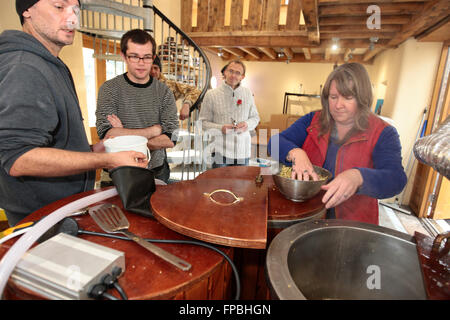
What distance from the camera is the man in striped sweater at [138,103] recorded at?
1.85 m

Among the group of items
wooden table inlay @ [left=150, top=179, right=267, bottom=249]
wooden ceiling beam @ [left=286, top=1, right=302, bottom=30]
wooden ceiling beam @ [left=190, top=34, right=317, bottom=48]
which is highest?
wooden ceiling beam @ [left=286, top=1, right=302, bottom=30]

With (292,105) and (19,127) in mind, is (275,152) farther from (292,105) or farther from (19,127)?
(292,105)

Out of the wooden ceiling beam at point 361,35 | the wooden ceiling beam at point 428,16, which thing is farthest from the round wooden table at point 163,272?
the wooden ceiling beam at point 361,35

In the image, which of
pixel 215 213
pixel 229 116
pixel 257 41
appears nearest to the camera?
pixel 215 213

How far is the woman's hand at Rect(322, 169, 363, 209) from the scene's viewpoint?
93 centimetres

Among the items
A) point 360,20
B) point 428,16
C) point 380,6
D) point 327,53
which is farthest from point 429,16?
point 327,53

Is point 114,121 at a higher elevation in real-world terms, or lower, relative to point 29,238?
higher

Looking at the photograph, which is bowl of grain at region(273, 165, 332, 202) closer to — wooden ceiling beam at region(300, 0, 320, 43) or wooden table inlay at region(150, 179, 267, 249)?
wooden table inlay at region(150, 179, 267, 249)

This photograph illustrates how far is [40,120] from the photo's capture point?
2.97ft

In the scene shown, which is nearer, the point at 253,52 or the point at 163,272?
the point at 163,272

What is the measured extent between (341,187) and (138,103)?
1629 millimetres

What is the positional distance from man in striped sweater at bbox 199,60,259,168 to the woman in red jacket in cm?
174

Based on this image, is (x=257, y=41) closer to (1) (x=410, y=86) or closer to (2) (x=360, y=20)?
(2) (x=360, y=20)

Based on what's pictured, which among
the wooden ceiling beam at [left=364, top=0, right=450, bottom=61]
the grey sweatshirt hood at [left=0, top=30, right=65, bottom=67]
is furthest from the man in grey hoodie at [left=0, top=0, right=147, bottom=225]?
the wooden ceiling beam at [left=364, top=0, right=450, bottom=61]
